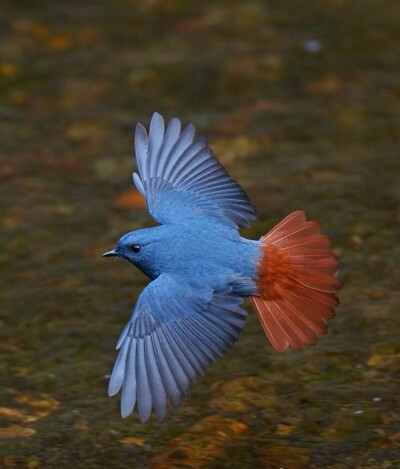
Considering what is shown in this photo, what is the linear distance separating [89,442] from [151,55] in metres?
4.33

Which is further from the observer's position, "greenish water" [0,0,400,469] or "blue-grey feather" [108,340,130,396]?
"greenish water" [0,0,400,469]

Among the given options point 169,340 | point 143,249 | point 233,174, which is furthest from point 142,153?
point 233,174

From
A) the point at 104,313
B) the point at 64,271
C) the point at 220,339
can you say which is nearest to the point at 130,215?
the point at 64,271

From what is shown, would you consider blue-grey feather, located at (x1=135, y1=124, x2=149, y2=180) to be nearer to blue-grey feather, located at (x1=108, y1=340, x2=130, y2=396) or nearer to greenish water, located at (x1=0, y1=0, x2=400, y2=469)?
greenish water, located at (x1=0, y1=0, x2=400, y2=469)

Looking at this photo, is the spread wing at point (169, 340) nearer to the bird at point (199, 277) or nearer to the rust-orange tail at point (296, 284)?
the bird at point (199, 277)

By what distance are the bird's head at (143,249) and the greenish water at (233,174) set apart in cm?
54

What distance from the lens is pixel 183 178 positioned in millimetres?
5102

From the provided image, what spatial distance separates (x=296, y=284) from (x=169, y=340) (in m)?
0.59

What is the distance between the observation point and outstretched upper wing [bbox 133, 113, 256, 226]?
5004mm

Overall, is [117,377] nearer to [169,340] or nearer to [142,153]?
[169,340]

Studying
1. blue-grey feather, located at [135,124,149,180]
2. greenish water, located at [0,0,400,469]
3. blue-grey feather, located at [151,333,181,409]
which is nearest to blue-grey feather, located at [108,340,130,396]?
blue-grey feather, located at [151,333,181,409]

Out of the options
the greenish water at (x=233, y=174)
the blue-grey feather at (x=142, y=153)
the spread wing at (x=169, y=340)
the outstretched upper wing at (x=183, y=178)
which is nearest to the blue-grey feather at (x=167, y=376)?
the spread wing at (x=169, y=340)

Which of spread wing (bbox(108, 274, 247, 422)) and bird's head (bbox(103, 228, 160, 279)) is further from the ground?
bird's head (bbox(103, 228, 160, 279))

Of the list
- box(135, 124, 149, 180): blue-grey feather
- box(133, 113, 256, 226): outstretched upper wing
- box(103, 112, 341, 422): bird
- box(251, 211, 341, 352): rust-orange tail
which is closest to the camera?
box(103, 112, 341, 422): bird
